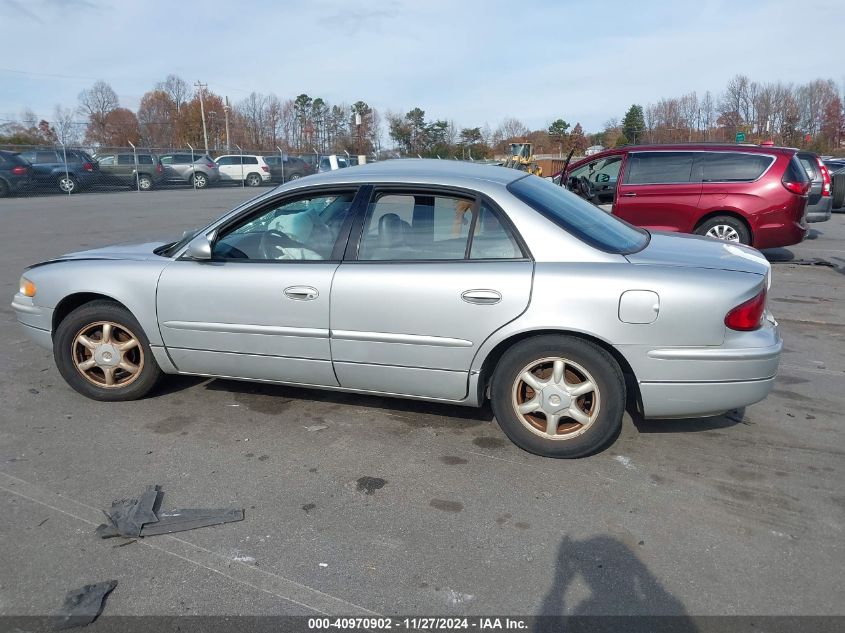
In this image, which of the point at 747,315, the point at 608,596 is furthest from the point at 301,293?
the point at 747,315

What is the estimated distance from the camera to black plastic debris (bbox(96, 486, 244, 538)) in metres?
2.88

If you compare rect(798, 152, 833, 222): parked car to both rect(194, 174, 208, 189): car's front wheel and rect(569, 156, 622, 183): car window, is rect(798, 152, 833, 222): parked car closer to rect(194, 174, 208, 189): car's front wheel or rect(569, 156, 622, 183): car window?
rect(569, 156, 622, 183): car window

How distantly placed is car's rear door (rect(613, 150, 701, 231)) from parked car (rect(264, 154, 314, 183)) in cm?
2610

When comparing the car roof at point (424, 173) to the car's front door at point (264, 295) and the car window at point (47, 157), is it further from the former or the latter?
the car window at point (47, 157)

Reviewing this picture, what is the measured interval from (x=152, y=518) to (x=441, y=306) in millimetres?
1761

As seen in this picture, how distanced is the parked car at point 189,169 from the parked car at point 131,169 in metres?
0.49

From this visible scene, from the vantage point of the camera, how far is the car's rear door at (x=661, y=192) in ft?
30.0

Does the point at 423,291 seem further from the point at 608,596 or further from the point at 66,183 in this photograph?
the point at 66,183

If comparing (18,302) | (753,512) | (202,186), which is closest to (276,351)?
(18,302)

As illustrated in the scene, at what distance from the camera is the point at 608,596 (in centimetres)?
247

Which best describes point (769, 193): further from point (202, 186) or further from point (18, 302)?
point (202, 186)

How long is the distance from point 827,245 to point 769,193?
14.1 feet

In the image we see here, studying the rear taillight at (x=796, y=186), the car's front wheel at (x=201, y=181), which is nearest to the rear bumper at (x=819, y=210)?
the rear taillight at (x=796, y=186)

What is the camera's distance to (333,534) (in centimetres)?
287
